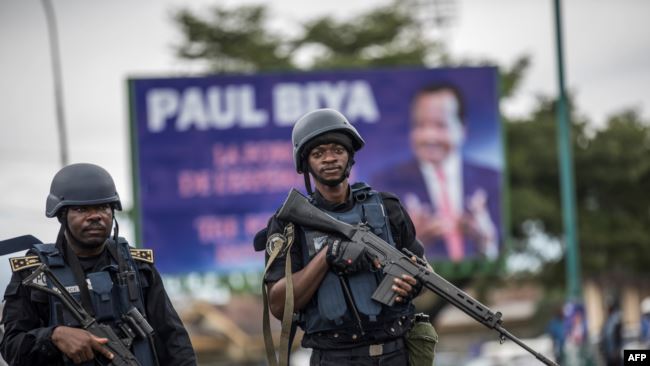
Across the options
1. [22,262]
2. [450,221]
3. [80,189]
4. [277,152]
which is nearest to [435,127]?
[450,221]

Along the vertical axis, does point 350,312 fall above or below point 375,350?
above

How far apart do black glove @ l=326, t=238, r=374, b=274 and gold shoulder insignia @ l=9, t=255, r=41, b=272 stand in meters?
1.14

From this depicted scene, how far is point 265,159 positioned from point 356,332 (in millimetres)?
14709

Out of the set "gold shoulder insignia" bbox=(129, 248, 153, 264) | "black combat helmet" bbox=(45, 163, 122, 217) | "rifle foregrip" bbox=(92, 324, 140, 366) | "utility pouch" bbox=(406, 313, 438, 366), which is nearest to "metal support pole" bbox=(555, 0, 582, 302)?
"utility pouch" bbox=(406, 313, 438, 366)

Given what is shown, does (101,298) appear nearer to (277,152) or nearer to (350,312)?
(350,312)

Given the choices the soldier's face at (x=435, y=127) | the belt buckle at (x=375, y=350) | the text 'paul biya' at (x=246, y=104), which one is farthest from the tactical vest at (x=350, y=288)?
the soldier's face at (x=435, y=127)

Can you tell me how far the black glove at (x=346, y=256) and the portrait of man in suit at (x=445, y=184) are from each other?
14875 mm

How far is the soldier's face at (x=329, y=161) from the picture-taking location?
5559 millimetres

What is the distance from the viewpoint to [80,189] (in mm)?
5383

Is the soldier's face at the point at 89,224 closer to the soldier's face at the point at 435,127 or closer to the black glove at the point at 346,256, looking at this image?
the black glove at the point at 346,256

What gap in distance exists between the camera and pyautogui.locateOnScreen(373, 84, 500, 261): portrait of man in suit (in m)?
20.4

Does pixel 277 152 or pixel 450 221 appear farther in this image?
pixel 450 221

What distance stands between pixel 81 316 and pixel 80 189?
510 mm

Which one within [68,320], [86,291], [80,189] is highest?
[80,189]
